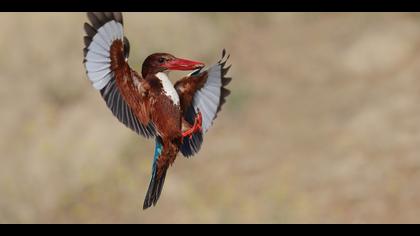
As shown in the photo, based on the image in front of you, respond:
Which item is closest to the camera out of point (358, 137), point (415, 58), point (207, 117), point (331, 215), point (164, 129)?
point (164, 129)

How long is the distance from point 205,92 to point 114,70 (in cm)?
59

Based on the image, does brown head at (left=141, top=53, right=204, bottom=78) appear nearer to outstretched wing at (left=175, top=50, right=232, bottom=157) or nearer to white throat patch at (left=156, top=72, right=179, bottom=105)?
white throat patch at (left=156, top=72, right=179, bottom=105)

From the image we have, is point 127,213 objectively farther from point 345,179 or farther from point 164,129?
point 164,129

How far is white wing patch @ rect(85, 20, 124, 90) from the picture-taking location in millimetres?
3399

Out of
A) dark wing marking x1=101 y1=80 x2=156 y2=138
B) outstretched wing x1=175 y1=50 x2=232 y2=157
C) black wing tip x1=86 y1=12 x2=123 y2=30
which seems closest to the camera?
black wing tip x1=86 y1=12 x2=123 y2=30

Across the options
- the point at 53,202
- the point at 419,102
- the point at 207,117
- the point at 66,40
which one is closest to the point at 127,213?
the point at 53,202

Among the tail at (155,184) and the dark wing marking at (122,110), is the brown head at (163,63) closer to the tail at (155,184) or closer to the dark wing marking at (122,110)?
the dark wing marking at (122,110)

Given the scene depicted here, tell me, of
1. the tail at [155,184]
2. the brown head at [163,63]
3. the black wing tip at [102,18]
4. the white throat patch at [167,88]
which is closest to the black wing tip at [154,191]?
the tail at [155,184]

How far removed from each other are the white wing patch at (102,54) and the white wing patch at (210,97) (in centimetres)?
52

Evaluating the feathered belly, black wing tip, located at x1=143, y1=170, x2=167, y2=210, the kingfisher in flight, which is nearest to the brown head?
the kingfisher in flight

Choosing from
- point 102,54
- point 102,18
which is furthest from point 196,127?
point 102,18

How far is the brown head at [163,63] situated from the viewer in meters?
3.52

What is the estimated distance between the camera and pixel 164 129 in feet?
11.4

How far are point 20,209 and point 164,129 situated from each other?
709 centimetres
